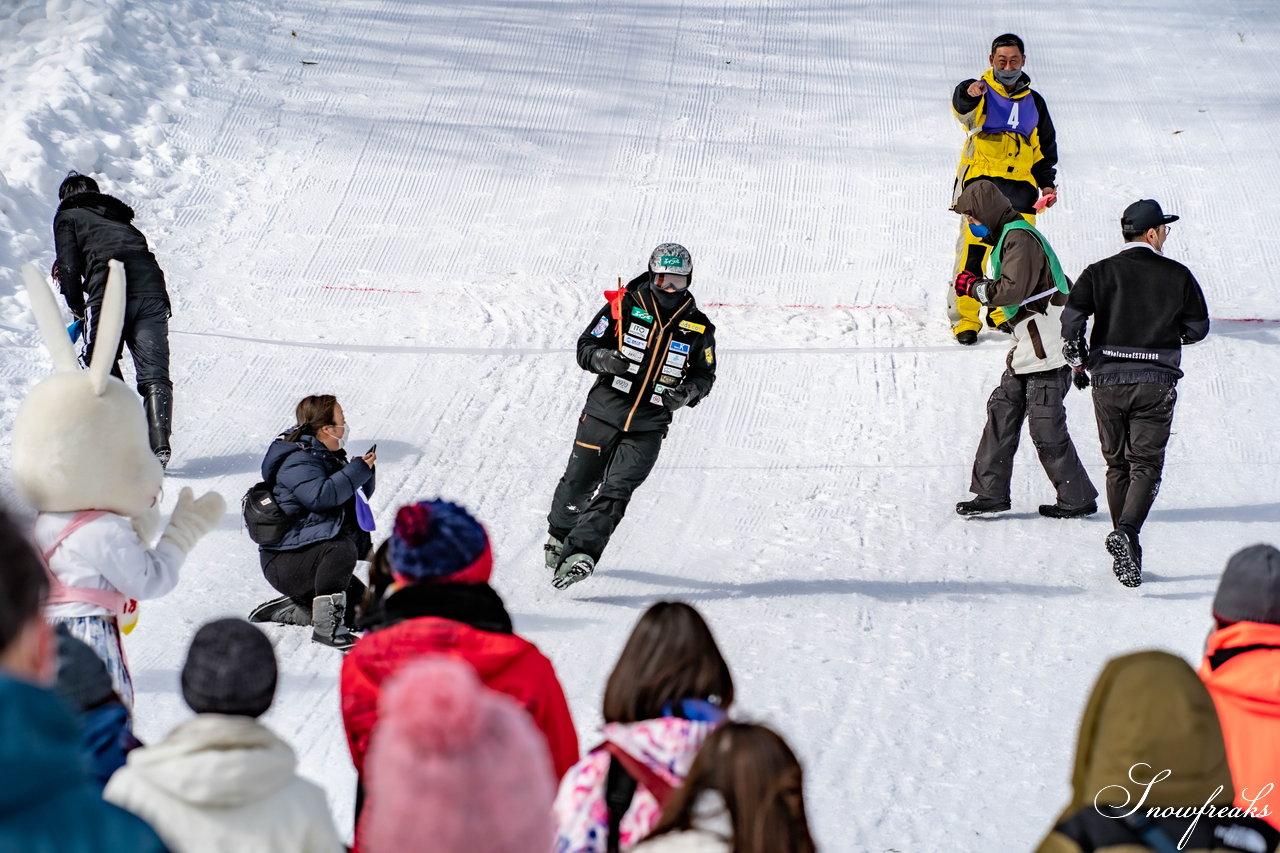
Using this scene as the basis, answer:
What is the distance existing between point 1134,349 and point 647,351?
2.35 meters

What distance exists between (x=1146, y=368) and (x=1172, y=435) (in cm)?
221

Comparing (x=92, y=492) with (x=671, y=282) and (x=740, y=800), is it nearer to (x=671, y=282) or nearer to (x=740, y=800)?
(x=740, y=800)

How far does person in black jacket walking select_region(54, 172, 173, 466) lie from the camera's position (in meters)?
7.16

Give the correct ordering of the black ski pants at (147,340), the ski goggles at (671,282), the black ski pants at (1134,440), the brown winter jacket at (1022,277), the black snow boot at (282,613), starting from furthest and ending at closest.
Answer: the black ski pants at (147,340), the brown winter jacket at (1022,277), the black ski pants at (1134,440), the ski goggles at (671,282), the black snow boot at (282,613)

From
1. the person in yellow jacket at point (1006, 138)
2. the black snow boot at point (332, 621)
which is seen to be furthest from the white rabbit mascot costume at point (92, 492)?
the person in yellow jacket at point (1006, 138)

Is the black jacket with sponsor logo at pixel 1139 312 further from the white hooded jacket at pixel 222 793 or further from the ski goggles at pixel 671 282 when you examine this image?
the white hooded jacket at pixel 222 793

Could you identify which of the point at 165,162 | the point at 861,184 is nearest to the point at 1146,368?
the point at 861,184

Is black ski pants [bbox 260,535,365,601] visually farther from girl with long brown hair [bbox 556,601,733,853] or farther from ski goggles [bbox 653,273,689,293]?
girl with long brown hair [bbox 556,601,733,853]

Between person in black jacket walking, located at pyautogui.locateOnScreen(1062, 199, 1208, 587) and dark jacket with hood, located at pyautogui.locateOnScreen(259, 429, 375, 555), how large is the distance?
350cm

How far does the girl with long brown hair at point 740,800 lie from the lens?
233 cm

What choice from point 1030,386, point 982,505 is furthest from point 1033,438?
point 982,505

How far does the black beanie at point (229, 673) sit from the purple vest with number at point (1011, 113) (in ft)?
24.1

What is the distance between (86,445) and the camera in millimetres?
3635

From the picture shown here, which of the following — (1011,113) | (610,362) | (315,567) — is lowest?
(315,567)
